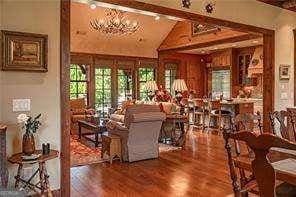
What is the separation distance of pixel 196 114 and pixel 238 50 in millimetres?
3537

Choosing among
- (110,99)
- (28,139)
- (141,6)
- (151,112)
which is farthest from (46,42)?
(110,99)

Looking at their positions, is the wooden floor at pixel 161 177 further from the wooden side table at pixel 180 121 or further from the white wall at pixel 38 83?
→ the white wall at pixel 38 83

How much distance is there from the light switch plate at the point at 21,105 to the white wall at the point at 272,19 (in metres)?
2.47

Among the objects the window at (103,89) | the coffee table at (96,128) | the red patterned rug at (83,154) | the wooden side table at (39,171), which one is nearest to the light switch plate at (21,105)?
the wooden side table at (39,171)

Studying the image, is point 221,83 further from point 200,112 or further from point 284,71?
point 284,71

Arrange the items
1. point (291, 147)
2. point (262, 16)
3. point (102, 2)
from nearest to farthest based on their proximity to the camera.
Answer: point (291, 147) < point (102, 2) < point (262, 16)

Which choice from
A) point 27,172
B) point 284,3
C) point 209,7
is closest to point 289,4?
point 284,3

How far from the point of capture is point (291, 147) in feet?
4.86

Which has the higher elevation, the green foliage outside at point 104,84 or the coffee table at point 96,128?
the green foliage outside at point 104,84

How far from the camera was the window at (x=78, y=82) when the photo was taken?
9.98 m

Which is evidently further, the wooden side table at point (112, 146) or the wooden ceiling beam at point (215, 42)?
the wooden ceiling beam at point (215, 42)

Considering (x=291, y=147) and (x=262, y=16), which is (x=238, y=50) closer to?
(x=262, y=16)

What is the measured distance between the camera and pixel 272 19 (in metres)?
5.86

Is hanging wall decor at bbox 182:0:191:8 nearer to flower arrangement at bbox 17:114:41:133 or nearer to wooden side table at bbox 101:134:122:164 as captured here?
wooden side table at bbox 101:134:122:164
